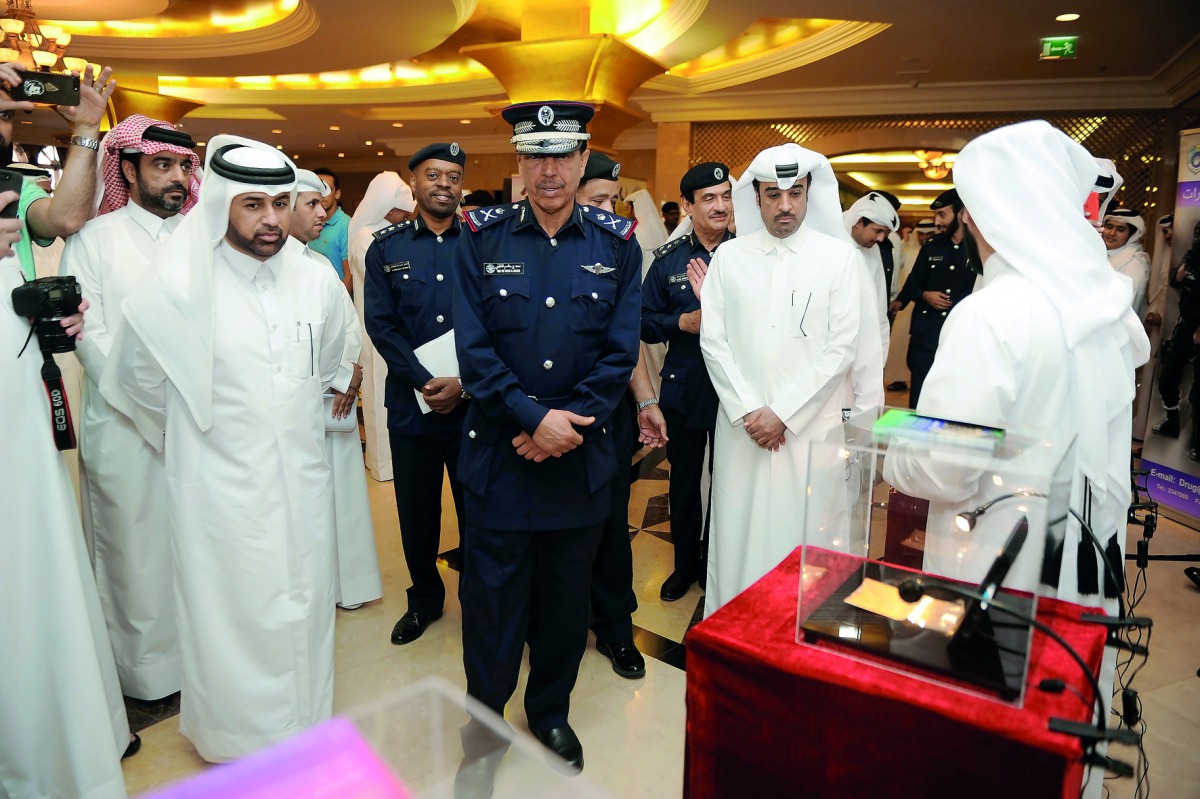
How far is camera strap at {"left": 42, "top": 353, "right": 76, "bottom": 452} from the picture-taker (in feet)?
6.23

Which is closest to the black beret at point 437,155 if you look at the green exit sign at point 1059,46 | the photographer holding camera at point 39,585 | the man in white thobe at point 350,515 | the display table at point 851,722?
the man in white thobe at point 350,515

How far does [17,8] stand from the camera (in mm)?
6867

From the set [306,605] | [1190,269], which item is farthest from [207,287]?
[1190,269]

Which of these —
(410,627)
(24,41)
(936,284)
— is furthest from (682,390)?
(24,41)

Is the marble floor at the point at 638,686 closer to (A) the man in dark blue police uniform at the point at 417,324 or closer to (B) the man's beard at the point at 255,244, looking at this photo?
(A) the man in dark blue police uniform at the point at 417,324

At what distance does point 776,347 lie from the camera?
8.86ft

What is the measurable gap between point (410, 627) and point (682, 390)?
1.47 meters

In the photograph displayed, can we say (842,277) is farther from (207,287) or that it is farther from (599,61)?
(599,61)

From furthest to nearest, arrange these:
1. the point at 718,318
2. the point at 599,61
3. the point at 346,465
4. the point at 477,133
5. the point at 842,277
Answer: the point at 477,133
the point at 599,61
the point at 346,465
the point at 718,318
the point at 842,277

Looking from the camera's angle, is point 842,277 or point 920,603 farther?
point 842,277

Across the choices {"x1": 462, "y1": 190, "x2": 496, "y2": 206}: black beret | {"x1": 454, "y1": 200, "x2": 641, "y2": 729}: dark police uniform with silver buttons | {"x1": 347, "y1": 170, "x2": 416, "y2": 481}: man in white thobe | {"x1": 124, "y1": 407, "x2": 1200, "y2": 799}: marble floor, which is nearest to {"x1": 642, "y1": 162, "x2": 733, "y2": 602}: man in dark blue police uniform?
{"x1": 124, "y1": 407, "x2": 1200, "y2": 799}: marble floor

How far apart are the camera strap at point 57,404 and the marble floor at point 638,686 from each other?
3.34 ft

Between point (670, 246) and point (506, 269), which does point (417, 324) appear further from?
point (670, 246)

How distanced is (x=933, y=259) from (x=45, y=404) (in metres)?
5.97
